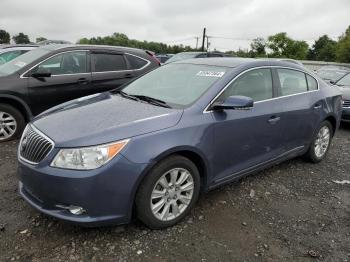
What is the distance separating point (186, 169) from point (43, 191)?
4.18 feet

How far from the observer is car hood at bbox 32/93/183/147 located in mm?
2917

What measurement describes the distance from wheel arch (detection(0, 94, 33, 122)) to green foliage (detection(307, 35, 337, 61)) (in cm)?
7097

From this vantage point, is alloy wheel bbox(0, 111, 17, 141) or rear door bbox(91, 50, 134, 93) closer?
alloy wheel bbox(0, 111, 17, 141)

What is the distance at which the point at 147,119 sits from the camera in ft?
10.4

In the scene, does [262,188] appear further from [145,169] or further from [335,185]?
[145,169]

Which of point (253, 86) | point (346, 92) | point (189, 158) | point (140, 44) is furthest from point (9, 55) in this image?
point (140, 44)

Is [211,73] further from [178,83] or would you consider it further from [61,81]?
[61,81]

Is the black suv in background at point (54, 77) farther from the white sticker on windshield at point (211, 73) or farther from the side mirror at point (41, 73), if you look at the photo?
the white sticker on windshield at point (211, 73)

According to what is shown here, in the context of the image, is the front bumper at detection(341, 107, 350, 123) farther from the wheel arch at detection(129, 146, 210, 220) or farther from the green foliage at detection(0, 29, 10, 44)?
the green foliage at detection(0, 29, 10, 44)

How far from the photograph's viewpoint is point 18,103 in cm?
578

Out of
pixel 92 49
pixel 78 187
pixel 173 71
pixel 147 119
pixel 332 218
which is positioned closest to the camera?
pixel 78 187

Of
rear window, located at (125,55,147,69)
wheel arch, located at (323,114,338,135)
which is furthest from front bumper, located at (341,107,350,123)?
rear window, located at (125,55,147,69)

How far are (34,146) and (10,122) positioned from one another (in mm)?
3024

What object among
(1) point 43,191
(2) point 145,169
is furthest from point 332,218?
(1) point 43,191
